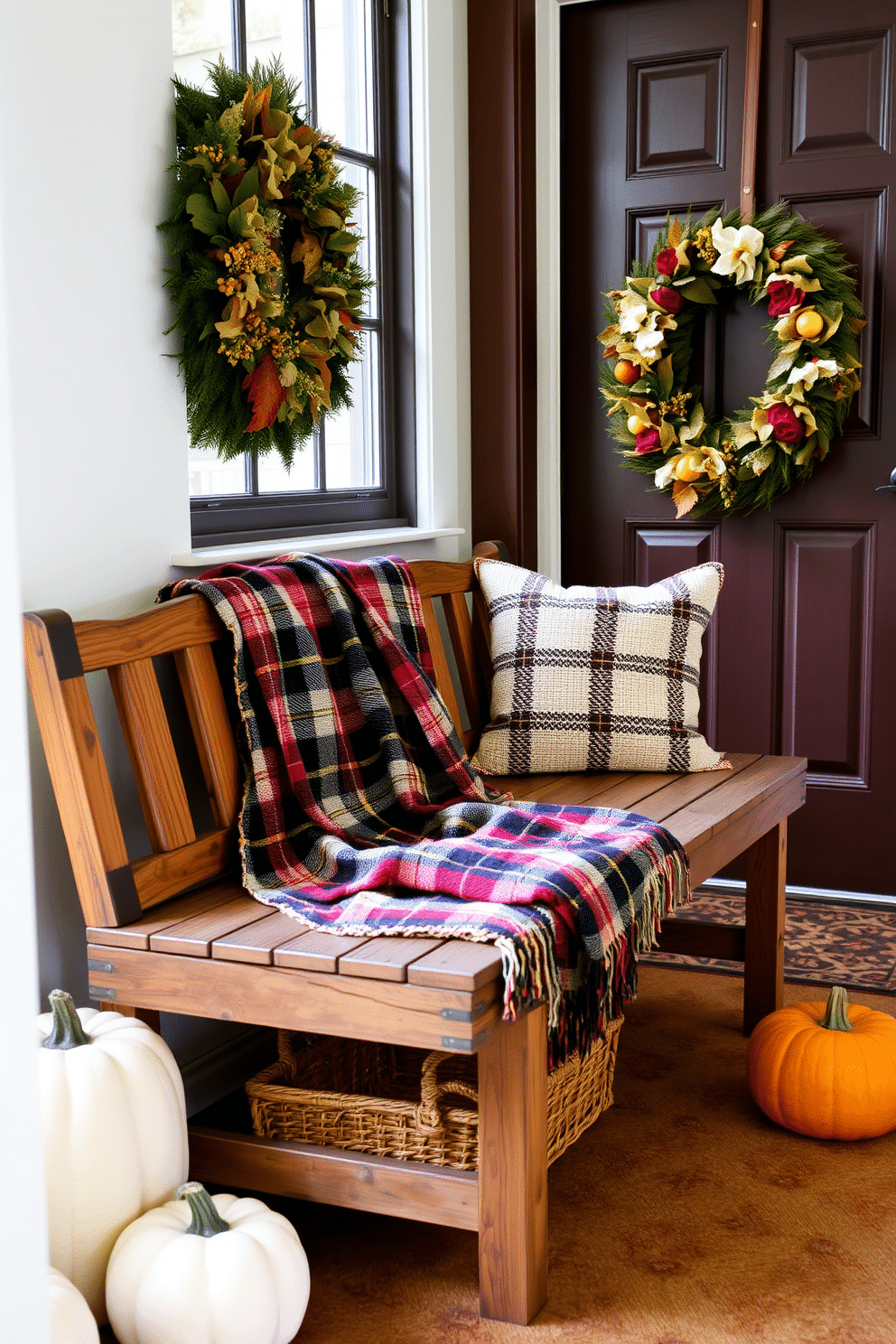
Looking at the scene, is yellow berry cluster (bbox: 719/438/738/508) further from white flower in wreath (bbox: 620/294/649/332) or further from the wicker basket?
the wicker basket

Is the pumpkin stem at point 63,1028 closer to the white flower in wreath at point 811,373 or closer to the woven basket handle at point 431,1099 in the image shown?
the woven basket handle at point 431,1099

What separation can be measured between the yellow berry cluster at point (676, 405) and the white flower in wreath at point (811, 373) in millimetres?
260

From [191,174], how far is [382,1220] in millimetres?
1578

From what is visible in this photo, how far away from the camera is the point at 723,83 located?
3146mm

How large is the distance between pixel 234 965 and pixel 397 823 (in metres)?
0.52

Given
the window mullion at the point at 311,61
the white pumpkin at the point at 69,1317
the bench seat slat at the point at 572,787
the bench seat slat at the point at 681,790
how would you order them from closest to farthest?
the white pumpkin at the point at 69,1317 < the bench seat slat at the point at 681,790 < the bench seat slat at the point at 572,787 < the window mullion at the point at 311,61

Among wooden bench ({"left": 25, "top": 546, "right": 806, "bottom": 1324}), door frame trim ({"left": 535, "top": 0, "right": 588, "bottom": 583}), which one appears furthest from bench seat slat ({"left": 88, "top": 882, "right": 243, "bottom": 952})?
door frame trim ({"left": 535, "top": 0, "right": 588, "bottom": 583})

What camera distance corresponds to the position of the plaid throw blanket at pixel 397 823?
1.66m

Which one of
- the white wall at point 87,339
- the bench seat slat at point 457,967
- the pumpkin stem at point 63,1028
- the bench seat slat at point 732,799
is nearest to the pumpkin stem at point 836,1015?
the bench seat slat at point 732,799

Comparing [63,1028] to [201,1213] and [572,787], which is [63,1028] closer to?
[201,1213]

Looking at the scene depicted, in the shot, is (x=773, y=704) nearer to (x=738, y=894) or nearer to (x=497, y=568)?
(x=738, y=894)

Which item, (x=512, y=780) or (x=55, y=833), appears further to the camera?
(x=512, y=780)

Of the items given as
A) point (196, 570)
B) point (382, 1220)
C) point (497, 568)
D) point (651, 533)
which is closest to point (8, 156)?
point (196, 570)

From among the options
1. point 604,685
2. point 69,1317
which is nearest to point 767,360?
point 604,685
